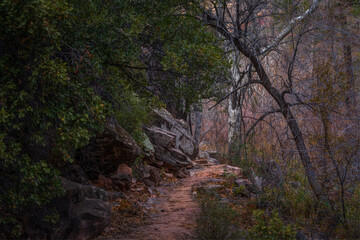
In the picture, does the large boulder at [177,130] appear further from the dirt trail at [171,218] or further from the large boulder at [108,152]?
the large boulder at [108,152]

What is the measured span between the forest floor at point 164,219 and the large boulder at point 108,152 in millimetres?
1234

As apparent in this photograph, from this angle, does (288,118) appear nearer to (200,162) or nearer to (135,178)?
(135,178)

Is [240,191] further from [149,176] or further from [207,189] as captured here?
[149,176]

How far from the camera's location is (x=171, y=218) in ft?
23.8

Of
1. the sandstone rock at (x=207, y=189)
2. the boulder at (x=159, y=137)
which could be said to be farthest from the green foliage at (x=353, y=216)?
the boulder at (x=159, y=137)

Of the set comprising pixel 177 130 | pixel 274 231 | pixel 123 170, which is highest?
pixel 177 130

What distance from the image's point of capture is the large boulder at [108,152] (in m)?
8.23

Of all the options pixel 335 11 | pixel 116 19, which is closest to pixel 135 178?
pixel 116 19

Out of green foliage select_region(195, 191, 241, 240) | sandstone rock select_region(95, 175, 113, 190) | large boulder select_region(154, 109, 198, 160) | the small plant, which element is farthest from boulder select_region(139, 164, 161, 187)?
green foliage select_region(195, 191, 241, 240)

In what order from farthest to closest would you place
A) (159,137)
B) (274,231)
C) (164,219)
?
(159,137), (164,219), (274,231)

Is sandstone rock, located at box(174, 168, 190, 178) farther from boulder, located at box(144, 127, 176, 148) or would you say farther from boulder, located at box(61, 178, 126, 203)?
boulder, located at box(61, 178, 126, 203)

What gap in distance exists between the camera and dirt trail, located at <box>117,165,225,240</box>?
6.10 meters

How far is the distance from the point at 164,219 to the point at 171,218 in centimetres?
15

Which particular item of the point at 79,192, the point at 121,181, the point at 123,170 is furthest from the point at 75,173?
the point at 79,192
